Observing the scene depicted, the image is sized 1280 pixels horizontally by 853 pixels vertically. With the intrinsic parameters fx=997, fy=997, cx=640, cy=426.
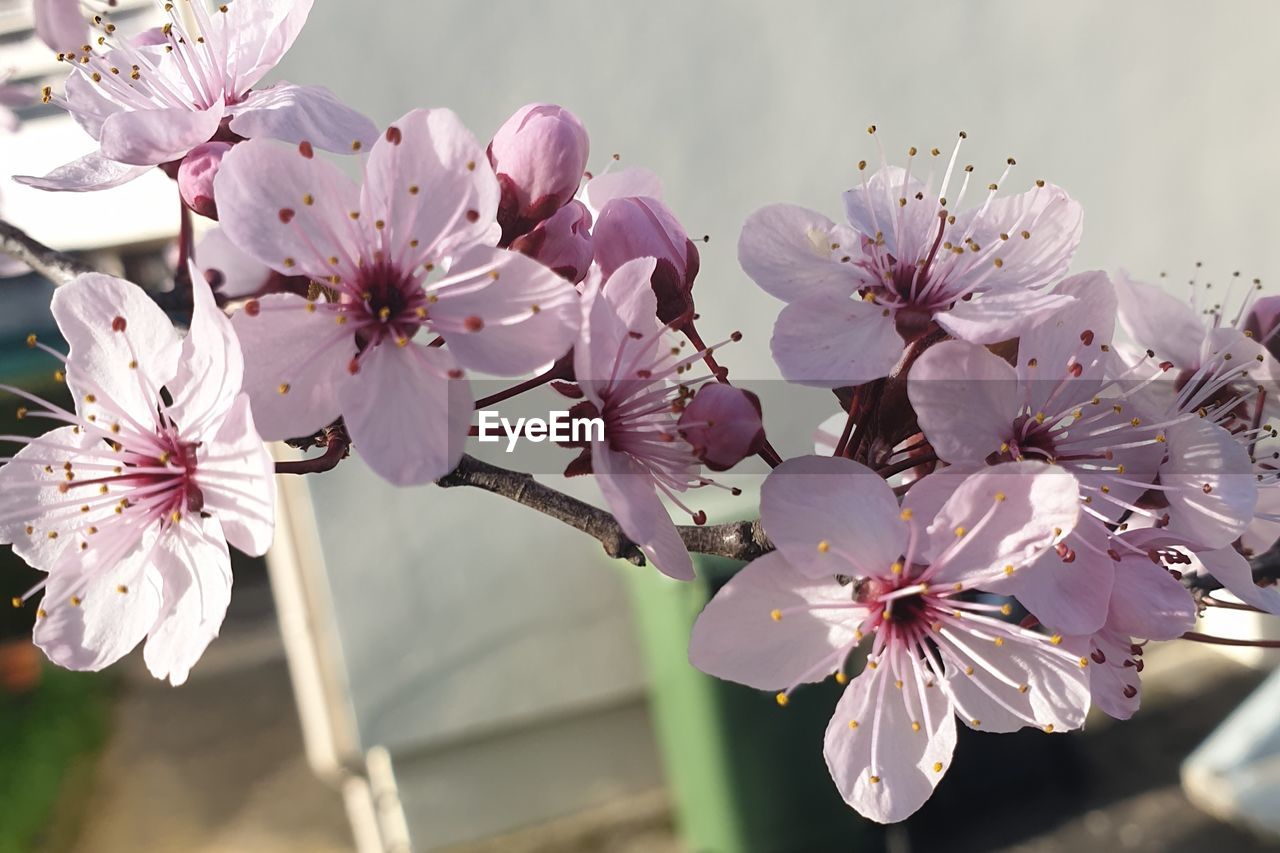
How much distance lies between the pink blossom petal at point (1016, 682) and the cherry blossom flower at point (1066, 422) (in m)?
0.06

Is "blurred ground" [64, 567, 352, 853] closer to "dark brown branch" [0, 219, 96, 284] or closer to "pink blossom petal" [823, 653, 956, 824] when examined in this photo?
"dark brown branch" [0, 219, 96, 284]

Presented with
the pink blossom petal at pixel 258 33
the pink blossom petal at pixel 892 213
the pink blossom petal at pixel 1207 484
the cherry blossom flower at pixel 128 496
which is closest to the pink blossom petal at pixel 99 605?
the cherry blossom flower at pixel 128 496

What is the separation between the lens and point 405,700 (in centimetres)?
266

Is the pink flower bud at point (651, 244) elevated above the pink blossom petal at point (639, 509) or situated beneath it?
elevated above

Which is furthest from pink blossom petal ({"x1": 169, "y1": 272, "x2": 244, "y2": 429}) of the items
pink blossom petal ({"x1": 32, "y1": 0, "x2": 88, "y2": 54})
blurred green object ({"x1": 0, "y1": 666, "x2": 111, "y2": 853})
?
blurred green object ({"x1": 0, "y1": 666, "x2": 111, "y2": 853})

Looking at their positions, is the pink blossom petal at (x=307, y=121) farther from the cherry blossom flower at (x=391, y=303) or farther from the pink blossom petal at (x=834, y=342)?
the pink blossom petal at (x=834, y=342)

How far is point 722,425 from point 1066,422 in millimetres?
248

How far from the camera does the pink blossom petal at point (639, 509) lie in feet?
1.74

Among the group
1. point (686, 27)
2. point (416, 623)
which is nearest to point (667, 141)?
point (686, 27)

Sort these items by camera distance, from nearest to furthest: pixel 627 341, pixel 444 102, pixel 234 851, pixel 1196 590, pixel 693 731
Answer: pixel 627 341 → pixel 1196 590 → pixel 444 102 → pixel 693 731 → pixel 234 851

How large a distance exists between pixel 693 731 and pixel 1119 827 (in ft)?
4.27

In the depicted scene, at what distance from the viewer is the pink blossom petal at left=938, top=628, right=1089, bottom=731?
603 millimetres

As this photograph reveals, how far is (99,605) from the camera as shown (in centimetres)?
62

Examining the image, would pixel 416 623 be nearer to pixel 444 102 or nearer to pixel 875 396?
pixel 444 102
